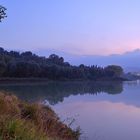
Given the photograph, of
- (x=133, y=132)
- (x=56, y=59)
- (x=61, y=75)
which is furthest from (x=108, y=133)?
(x=56, y=59)

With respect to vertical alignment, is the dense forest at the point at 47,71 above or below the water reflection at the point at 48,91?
above

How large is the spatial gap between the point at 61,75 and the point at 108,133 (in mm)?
62340

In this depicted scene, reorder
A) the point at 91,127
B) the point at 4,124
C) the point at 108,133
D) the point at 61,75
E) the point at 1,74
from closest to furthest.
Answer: the point at 4,124, the point at 108,133, the point at 91,127, the point at 1,74, the point at 61,75

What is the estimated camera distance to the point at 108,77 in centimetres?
9194

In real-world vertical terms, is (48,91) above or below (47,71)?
below

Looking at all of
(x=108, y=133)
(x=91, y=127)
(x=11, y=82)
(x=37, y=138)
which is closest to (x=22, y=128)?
(x=37, y=138)

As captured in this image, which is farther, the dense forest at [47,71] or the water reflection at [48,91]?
the dense forest at [47,71]

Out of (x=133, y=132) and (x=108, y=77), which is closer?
(x=133, y=132)

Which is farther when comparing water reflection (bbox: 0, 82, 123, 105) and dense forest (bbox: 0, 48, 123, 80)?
dense forest (bbox: 0, 48, 123, 80)

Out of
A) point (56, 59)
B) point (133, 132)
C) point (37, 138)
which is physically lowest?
point (133, 132)

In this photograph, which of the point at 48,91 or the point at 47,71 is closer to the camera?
the point at 48,91

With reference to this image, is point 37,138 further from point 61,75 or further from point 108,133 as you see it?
point 61,75

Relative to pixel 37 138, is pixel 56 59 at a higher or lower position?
higher

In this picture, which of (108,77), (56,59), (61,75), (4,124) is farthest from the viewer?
(56,59)
